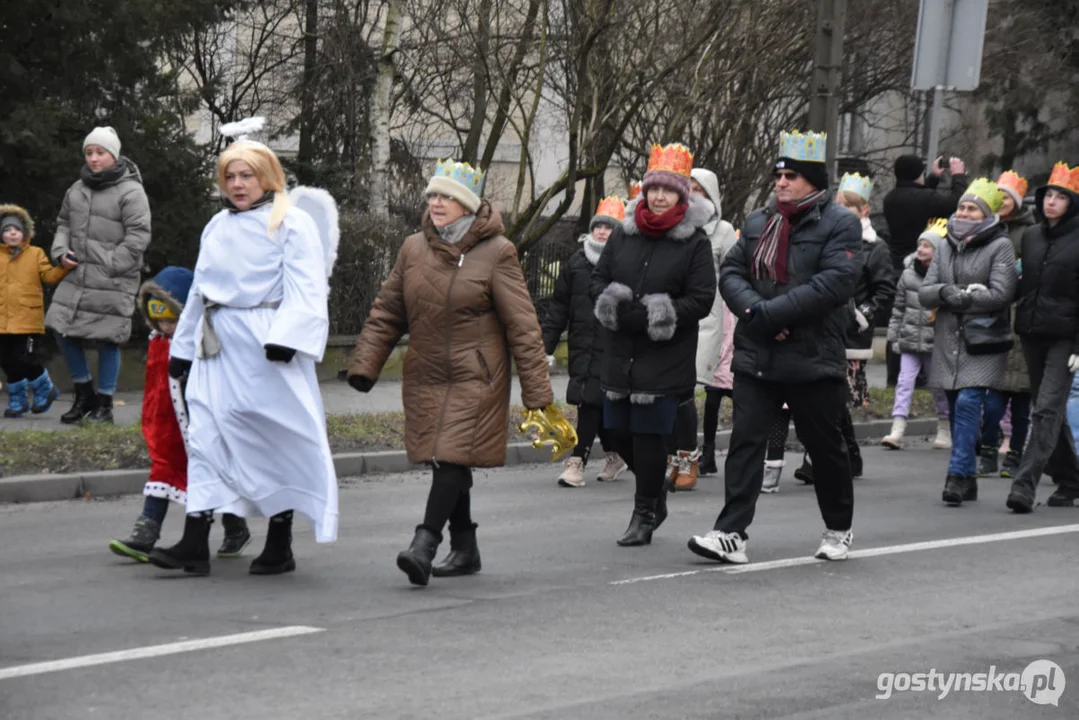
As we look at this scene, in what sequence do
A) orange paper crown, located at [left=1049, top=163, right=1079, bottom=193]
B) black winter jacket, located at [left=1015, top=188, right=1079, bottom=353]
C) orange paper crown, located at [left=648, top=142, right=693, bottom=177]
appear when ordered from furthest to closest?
1. orange paper crown, located at [left=1049, top=163, right=1079, bottom=193]
2. black winter jacket, located at [left=1015, top=188, right=1079, bottom=353]
3. orange paper crown, located at [left=648, top=142, right=693, bottom=177]

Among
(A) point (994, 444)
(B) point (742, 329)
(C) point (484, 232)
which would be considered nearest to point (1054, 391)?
(A) point (994, 444)

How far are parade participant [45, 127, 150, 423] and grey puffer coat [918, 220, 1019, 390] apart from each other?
5.56 metres

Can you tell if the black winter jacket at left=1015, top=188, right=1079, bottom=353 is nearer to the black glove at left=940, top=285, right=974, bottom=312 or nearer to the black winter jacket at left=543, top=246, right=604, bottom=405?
the black glove at left=940, top=285, right=974, bottom=312

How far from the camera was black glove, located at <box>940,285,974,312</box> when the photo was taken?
442 inches

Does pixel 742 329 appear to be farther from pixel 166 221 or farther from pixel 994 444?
pixel 166 221

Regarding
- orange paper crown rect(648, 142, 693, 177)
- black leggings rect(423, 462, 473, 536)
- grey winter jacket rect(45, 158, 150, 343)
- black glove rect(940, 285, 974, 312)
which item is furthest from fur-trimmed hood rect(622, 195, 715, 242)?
grey winter jacket rect(45, 158, 150, 343)

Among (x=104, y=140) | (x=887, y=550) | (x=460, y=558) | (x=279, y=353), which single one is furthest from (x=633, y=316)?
(x=104, y=140)

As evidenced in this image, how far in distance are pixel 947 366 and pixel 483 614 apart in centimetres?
488

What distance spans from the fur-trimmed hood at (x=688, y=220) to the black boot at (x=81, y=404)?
5808mm

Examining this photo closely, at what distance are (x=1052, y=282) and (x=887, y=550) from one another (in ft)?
7.62

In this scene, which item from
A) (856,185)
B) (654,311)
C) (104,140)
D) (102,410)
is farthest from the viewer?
(102,410)

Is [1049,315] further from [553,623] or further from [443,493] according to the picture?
[553,623]

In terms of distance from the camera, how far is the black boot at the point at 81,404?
13844 millimetres

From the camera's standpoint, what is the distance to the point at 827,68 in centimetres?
1589
